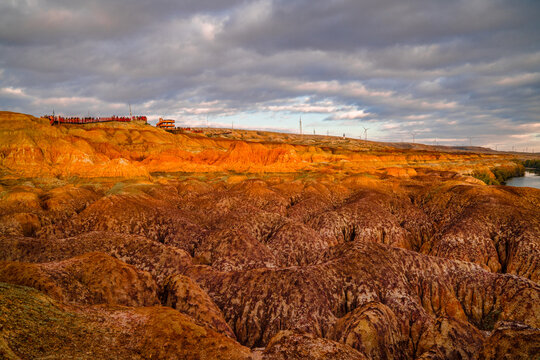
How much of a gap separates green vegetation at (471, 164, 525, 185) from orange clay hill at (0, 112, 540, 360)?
2380 inches

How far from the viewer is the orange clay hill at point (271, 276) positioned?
657 centimetres

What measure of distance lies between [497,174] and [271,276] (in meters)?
111

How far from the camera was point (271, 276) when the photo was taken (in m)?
11.8

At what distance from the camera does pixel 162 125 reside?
151250 mm

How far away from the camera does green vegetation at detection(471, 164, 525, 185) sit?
78.6 metres

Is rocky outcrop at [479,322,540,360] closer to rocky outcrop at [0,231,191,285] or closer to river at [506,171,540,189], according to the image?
rocky outcrop at [0,231,191,285]

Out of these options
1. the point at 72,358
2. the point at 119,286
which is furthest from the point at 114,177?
the point at 72,358

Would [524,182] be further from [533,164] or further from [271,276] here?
[271,276]

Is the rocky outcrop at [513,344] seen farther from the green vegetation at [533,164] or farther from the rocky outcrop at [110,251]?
the green vegetation at [533,164]

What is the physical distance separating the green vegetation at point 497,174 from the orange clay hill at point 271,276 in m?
60.5

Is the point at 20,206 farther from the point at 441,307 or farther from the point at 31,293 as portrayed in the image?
the point at 441,307

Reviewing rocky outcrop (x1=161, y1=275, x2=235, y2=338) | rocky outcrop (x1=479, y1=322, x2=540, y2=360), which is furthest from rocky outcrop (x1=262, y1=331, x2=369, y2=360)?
rocky outcrop (x1=479, y1=322, x2=540, y2=360)

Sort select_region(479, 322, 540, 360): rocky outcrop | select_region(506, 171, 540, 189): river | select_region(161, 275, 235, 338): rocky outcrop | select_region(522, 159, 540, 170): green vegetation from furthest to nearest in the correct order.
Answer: select_region(522, 159, 540, 170): green vegetation → select_region(506, 171, 540, 189): river → select_region(161, 275, 235, 338): rocky outcrop → select_region(479, 322, 540, 360): rocky outcrop


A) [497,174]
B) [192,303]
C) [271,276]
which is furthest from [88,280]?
[497,174]
